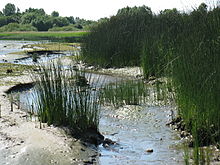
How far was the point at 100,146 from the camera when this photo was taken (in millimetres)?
5504

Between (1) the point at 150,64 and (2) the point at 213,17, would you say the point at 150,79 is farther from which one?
(2) the point at 213,17

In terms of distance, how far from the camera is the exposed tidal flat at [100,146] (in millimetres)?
4883

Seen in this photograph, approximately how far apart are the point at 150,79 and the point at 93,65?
4.72 m

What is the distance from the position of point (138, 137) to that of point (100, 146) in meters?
0.76

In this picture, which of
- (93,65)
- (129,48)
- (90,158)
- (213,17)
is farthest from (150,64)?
(90,158)

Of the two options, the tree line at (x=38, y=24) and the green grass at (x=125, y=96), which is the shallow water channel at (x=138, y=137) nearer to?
the green grass at (x=125, y=96)

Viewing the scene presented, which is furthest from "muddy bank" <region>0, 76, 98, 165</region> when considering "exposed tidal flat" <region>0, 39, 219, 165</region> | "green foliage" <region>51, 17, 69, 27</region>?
"green foliage" <region>51, 17, 69, 27</region>

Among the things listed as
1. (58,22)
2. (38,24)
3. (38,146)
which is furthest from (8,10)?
Answer: (38,146)

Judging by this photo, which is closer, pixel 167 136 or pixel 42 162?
pixel 42 162

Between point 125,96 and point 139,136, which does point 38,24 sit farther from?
point 139,136

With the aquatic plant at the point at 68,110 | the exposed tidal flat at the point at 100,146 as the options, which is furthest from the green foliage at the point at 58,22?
the aquatic plant at the point at 68,110

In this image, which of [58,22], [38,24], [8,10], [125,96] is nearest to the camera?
[125,96]

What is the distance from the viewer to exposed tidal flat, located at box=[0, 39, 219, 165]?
16.0 feet

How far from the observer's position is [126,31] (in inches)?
583
